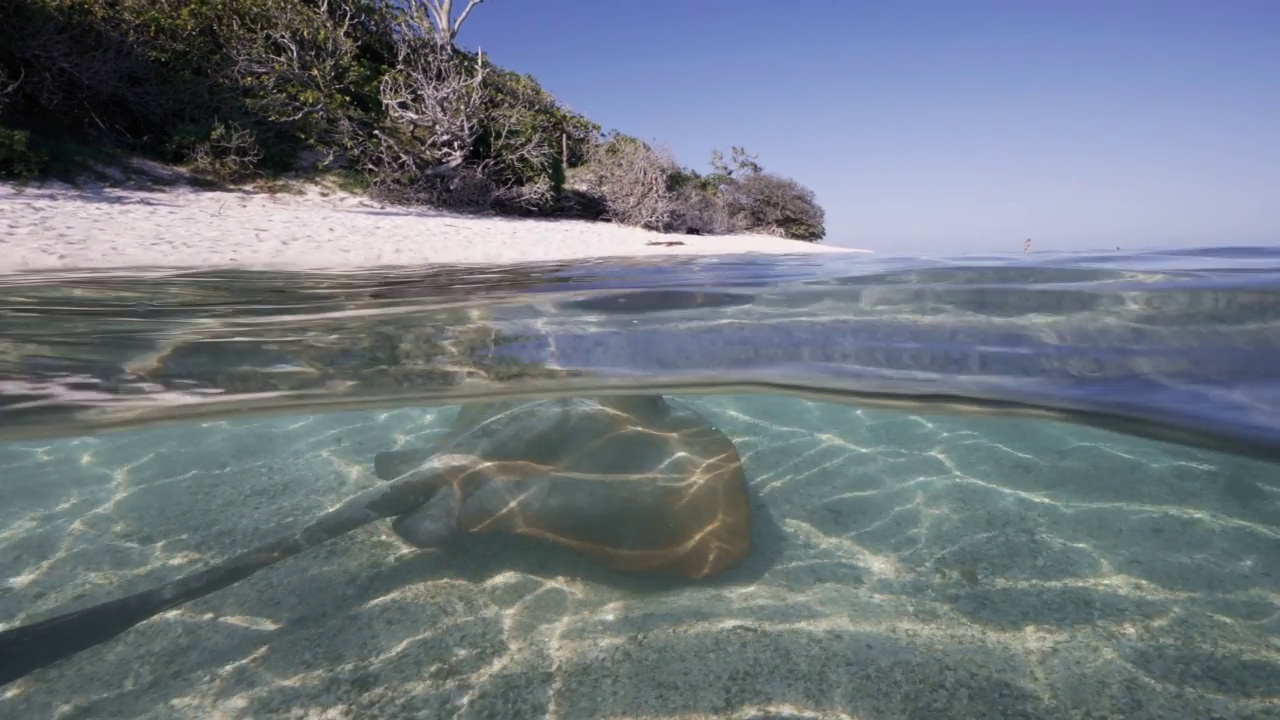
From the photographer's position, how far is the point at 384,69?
16.6 metres

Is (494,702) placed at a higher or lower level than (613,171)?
lower

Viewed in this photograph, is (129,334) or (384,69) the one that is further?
(384,69)

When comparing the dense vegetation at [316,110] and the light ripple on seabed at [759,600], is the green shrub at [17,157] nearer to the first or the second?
the dense vegetation at [316,110]

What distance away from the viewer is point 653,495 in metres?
4.05

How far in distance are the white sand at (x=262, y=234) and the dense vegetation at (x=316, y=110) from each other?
4.22ft

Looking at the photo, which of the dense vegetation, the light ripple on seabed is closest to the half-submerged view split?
the light ripple on seabed

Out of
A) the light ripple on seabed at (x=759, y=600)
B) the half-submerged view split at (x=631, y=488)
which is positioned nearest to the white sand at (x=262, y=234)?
the half-submerged view split at (x=631, y=488)

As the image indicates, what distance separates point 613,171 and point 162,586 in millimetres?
15241

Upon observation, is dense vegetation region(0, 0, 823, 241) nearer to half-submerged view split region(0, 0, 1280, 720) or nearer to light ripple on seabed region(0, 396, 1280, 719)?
half-submerged view split region(0, 0, 1280, 720)

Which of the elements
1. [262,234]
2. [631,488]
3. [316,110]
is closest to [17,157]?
[262,234]

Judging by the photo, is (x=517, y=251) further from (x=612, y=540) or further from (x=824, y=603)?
(x=824, y=603)

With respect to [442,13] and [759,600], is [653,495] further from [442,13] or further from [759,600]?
[442,13]

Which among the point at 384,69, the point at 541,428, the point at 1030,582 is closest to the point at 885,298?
the point at 1030,582

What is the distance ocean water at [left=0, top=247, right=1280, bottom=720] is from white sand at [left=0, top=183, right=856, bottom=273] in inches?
53.5
